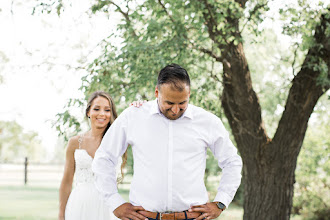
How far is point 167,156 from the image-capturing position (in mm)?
2969

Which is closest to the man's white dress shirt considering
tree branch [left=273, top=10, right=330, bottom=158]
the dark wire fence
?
tree branch [left=273, top=10, right=330, bottom=158]

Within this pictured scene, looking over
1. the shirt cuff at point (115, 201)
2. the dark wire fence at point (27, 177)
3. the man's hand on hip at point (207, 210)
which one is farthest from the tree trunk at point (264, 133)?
the dark wire fence at point (27, 177)

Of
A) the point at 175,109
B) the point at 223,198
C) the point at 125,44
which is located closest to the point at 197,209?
the point at 223,198

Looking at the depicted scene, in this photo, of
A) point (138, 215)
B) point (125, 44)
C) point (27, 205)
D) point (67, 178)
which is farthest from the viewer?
point (27, 205)

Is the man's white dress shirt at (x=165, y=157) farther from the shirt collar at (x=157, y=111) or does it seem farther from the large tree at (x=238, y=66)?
the large tree at (x=238, y=66)

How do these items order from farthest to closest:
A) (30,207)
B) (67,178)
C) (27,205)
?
(27,205) < (30,207) < (67,178)

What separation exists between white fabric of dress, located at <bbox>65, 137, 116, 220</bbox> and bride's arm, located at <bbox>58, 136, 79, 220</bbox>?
4cm

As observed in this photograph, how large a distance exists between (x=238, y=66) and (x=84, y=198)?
462 centimetres

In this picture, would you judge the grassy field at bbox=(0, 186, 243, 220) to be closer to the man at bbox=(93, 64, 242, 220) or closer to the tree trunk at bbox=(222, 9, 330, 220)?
the tree trunk at bbox=(222, 9, 330, 220)

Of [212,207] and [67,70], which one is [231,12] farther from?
[212,207]

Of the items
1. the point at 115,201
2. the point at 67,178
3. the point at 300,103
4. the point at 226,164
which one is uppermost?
the point at 300,103

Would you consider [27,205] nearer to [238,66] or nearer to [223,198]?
[238,66]

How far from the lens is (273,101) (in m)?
15.6

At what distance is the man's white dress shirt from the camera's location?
2.96 m
